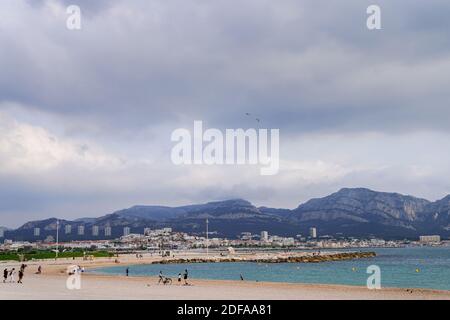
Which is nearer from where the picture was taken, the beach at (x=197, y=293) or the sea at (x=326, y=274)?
the beach at (x=197, y=293)

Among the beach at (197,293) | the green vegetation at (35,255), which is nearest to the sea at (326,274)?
the beach at (197,293)

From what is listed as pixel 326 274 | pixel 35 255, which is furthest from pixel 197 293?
pixel 35 255

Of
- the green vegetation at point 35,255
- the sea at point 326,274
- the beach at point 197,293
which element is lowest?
the green vegetation at point 35,255

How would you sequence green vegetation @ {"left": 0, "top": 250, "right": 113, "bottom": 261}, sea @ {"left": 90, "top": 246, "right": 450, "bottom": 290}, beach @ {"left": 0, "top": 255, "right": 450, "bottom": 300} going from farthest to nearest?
1. green vegetation @ {"left": 0, "top": 250, "right": 113, "bottom": 261}
2. sea @ {"left": 90, "top": 246, "right": 450, "bottom": 290}
3. beach @ {"left": 0, "top": 255, "right": 450, "bottom": 300}

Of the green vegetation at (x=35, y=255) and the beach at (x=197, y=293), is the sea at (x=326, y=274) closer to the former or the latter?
the beach at (x=197, y=293)

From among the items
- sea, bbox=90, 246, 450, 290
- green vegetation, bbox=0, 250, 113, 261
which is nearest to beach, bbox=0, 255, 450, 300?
sea, bbox=90, 246, 450, 290

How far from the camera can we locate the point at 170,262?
419ft

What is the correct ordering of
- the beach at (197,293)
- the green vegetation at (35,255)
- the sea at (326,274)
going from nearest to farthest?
the beach at (197,293) → the sea at (326,274) → the green vegetation at (35,255)

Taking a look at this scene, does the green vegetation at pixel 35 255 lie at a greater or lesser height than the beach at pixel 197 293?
lesser

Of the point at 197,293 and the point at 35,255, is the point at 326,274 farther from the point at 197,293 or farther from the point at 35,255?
the point at 35,255

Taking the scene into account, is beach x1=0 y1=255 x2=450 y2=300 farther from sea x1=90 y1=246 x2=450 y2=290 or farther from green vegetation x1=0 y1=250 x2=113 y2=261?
green vegetation x1=0 y1=250 x2=113 y2=261
